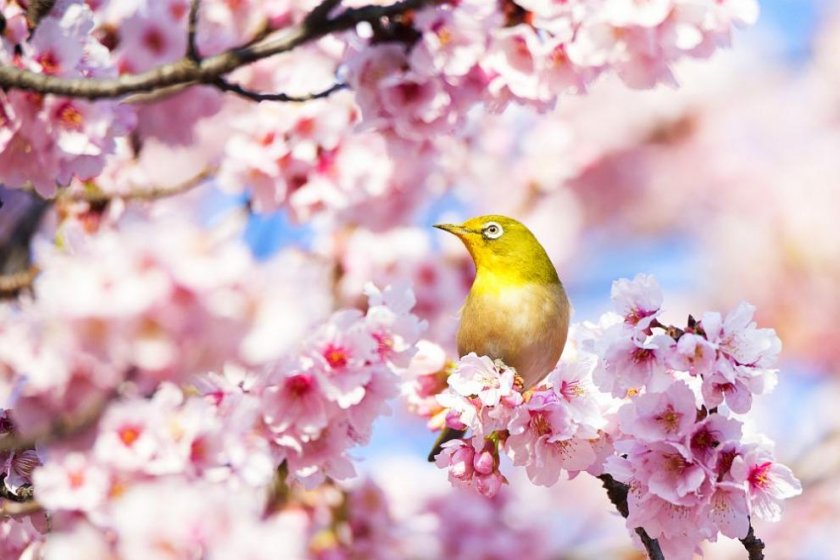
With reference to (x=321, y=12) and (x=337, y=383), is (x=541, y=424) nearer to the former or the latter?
(x=337, y=383)

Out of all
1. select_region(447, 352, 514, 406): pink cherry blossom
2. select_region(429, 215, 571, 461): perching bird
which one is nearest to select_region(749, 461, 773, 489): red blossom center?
select_region(447, 352, 514, 406): pink cherry blossom

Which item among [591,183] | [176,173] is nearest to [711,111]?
[591,183]

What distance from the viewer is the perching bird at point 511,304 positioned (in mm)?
3258

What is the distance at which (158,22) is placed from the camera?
4.15 m

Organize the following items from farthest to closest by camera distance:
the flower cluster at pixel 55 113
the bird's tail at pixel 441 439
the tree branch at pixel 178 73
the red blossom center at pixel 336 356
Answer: the bird's tail at pixel 441 439
the flower cluster at pixel 55 113
the tree branch at pixel 178 73
the red blossom center at pixel 336 356

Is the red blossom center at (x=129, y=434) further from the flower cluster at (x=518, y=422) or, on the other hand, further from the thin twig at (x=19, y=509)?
the flower cluster at (x=518, y=422)

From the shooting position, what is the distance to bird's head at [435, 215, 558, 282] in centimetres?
356

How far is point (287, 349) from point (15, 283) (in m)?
1.74

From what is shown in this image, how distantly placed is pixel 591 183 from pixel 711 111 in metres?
1.98

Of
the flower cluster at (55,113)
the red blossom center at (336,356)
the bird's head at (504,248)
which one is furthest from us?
the bird's head at (504,248)

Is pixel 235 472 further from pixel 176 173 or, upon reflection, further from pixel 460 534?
pixel 176 173

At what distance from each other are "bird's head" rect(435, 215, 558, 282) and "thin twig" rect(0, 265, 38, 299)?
4.58 feet

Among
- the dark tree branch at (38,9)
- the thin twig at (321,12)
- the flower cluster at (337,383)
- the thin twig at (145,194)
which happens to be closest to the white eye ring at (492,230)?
the flower cluster at (337,383)

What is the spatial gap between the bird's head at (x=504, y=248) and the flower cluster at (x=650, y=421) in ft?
2.78
